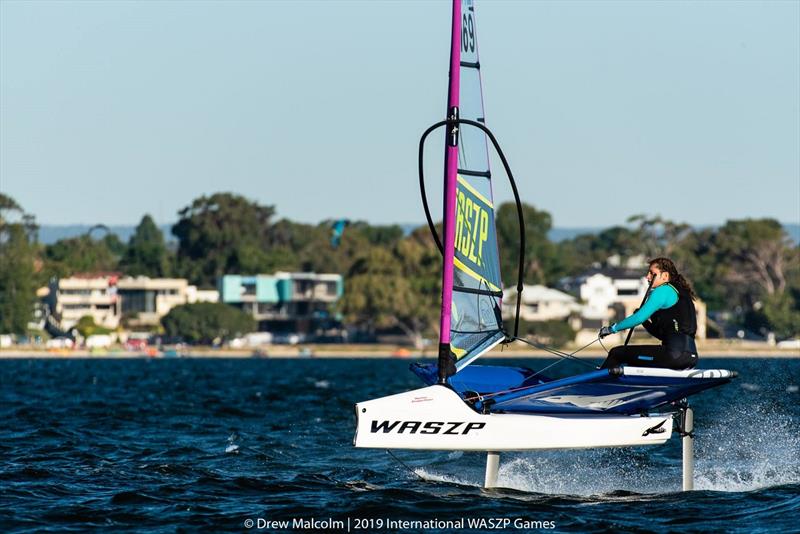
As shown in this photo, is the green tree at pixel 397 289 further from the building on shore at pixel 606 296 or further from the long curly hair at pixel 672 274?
the long curly hair at pixel 672 274

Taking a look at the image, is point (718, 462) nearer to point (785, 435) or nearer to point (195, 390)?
point (785, 435)

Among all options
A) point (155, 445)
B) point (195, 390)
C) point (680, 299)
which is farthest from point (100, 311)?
point (680, 299)

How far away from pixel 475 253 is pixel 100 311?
10825 cm

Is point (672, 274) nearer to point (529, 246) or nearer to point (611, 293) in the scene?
point (611, 293)

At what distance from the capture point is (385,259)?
4326 inches

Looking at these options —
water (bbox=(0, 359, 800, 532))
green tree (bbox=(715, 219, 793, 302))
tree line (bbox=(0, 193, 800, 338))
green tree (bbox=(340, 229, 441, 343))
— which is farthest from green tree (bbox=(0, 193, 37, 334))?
water (bbox=(0, 359, 800, 532))

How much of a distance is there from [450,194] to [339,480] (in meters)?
3.73

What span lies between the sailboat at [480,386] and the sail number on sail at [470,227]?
11 millimetres

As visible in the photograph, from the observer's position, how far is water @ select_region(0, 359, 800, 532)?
518 inches

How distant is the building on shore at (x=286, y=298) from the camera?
Result: 122 metres

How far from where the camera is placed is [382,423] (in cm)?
1403

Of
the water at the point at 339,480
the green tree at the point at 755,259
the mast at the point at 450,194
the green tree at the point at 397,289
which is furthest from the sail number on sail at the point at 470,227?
the green tree at the point at 755,259

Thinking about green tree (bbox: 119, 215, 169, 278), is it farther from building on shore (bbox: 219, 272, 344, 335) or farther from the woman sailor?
the woman sailor

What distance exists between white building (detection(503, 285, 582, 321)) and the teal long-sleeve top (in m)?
97.9
